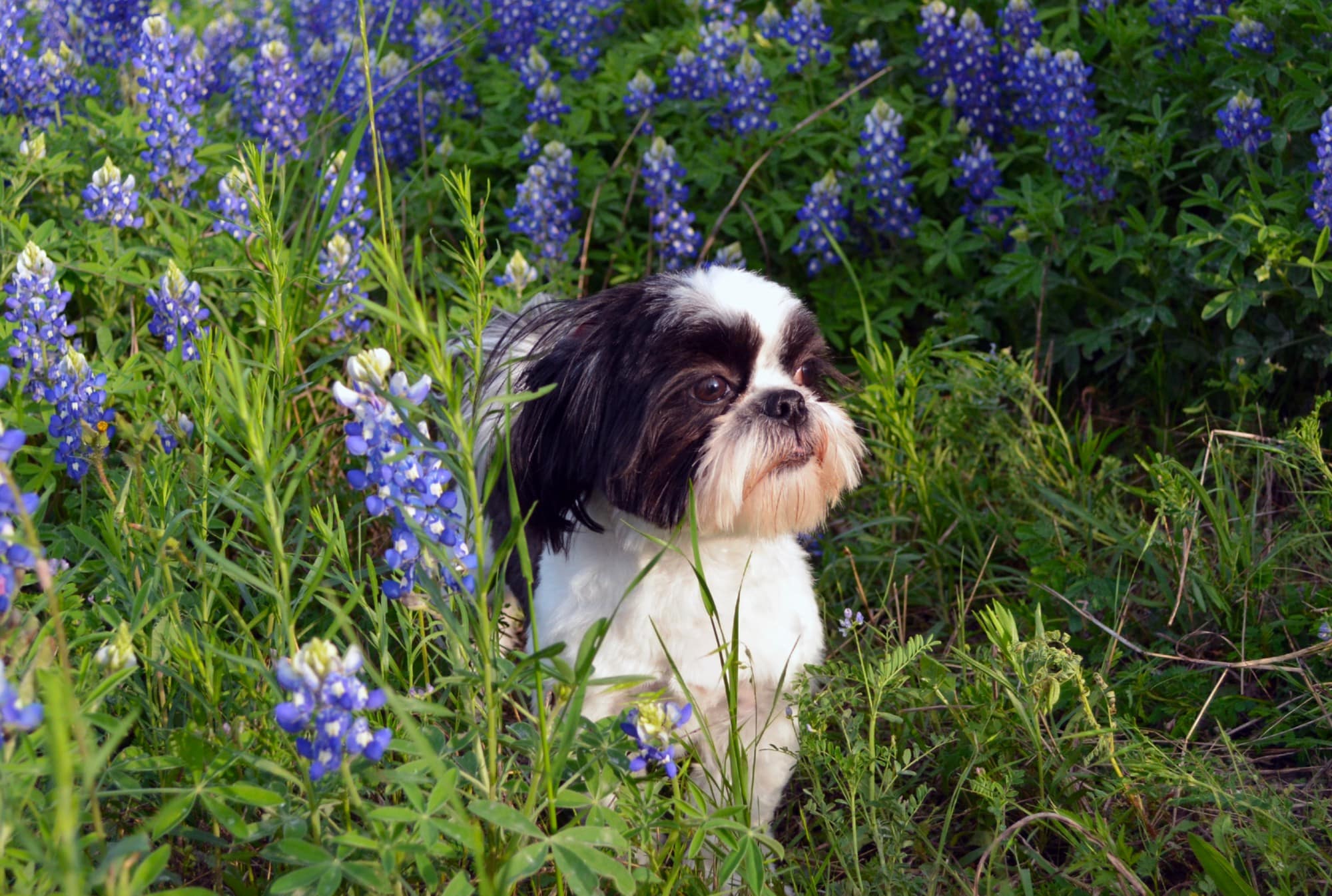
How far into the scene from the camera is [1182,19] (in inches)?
139

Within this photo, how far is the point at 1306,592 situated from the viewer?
107 inches

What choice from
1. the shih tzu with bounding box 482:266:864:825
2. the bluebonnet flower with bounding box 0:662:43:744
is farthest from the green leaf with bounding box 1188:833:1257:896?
the bluebonnet flower with bounding box 0:662:43:744

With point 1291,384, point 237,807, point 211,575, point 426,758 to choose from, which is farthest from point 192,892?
point 1291,384

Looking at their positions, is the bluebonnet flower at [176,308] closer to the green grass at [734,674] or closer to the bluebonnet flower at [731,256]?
the green grass at [734,674]

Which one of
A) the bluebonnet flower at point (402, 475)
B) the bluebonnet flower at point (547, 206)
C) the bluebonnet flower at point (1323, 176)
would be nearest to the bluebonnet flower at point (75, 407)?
the bluebonnet flower at point (402, 475)

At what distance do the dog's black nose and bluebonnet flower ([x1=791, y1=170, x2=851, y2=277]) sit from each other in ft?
4.94

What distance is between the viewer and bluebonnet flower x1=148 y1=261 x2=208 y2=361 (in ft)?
8.75

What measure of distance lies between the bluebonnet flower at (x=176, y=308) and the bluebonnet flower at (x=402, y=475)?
115cm

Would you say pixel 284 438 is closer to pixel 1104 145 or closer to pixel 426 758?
pixel 426 758

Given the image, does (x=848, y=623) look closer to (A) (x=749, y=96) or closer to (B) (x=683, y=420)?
(B) (x=683, y=420)

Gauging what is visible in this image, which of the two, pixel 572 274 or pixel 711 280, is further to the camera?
pixel 572 274

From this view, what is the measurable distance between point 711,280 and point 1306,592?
143 cm

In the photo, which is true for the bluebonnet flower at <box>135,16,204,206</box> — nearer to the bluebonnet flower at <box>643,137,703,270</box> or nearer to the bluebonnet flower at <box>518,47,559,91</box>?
the bluebonnet flower at <box>518,47,559,91</box>

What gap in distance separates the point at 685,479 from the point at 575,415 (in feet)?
0.74
